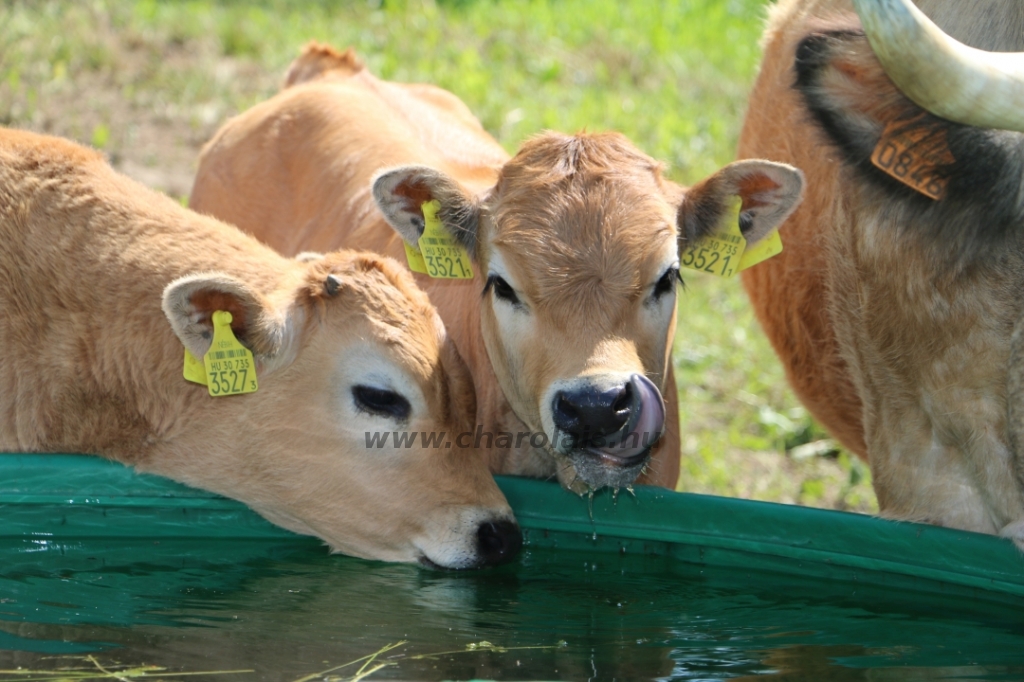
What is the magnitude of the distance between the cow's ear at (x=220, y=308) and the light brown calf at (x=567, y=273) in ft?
2.19

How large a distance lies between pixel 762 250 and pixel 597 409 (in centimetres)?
135

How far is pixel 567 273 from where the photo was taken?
468 centimetres

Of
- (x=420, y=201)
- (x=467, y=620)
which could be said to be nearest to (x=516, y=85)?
(x=420, y=201)

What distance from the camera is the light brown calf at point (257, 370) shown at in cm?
485

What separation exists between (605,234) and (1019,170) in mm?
1425

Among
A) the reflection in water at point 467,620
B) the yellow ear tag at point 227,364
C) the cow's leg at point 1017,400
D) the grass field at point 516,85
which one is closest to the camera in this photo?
the reflection in water at point 467,620

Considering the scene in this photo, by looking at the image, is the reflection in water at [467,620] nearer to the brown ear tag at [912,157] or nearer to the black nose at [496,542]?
the black nose at [496,542]

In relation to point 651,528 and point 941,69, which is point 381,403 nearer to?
point 651,528

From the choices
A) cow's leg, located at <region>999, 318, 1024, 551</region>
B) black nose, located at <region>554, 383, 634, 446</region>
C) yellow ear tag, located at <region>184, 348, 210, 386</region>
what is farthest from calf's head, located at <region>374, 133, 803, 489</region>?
cow's leg, located at <region>999, 318, 1024, 551</region>

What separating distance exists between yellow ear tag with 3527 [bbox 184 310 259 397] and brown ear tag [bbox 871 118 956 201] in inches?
93.4

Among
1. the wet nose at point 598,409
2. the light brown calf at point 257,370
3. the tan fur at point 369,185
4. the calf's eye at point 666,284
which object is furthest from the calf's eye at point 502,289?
the wet nose at point 598,409

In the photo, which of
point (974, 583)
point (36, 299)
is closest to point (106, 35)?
point (36, 299)

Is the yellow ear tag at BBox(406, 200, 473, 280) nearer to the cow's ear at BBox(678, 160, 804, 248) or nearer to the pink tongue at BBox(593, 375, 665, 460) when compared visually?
the cow's ear at BBox(678, 160, 804, 248)

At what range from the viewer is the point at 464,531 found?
4.76 metres
